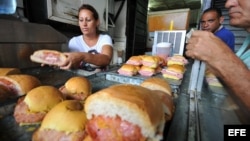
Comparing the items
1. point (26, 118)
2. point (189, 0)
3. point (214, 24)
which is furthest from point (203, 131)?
point (189, 0)

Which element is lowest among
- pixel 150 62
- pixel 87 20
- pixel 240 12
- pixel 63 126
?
pixel 63 126

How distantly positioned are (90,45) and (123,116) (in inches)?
79.9

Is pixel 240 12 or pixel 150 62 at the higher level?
pixel 240 12

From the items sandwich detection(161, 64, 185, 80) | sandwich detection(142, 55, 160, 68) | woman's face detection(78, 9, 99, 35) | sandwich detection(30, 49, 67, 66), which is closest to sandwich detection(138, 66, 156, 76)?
sandwich detection(142, 55, 160, 68)

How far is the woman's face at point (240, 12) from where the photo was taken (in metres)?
0.93

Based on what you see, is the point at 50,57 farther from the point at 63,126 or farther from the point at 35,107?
the point at 63,126

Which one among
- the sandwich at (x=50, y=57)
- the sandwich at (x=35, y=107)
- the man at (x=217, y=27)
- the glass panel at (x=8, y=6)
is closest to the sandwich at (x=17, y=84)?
the sandwich at (x=35, y=107)

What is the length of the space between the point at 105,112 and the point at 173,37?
2.73m

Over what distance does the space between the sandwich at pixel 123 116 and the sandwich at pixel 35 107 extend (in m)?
0.28

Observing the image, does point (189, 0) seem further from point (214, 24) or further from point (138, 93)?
point (138, 93)

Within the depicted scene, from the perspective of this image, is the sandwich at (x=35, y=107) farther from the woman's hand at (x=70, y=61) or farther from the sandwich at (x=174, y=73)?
the sandwich at (x=174, y=73)

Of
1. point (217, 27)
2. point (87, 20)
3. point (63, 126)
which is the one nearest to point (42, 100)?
point (63, 126)

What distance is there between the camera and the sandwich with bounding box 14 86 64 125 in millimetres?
634

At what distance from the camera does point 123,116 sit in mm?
447
